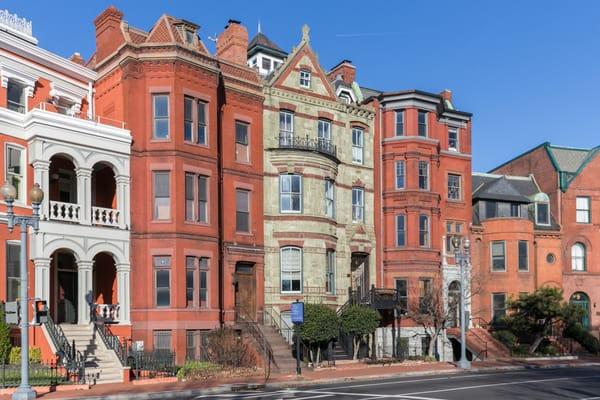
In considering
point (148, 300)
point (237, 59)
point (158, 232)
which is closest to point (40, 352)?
point (148, 300)

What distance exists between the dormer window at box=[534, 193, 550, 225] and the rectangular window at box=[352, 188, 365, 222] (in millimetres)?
14912

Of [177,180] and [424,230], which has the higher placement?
[177,180]

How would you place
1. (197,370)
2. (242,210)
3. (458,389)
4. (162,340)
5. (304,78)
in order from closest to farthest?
(458,389)
(197,370)
(162,340)
(242,210)
(304,78)

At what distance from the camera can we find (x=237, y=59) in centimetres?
3750

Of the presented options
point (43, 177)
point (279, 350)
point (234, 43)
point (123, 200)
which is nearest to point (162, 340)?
point (279, 350)

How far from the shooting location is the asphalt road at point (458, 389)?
20938mm

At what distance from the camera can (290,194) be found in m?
36.7

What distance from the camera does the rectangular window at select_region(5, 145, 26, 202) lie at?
92.3 feet

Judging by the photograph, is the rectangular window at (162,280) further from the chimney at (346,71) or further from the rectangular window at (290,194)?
the chimney at (346,71)

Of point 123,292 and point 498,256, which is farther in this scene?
point 498,256

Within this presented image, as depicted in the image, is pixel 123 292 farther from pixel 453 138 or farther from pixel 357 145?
pixel 453 138

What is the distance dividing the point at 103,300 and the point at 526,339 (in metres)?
26.9

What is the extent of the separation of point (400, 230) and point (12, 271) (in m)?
22.4

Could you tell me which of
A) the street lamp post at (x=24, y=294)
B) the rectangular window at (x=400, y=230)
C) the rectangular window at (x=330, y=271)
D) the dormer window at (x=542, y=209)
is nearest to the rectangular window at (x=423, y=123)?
the rectangular window at (x=400, y=230)
